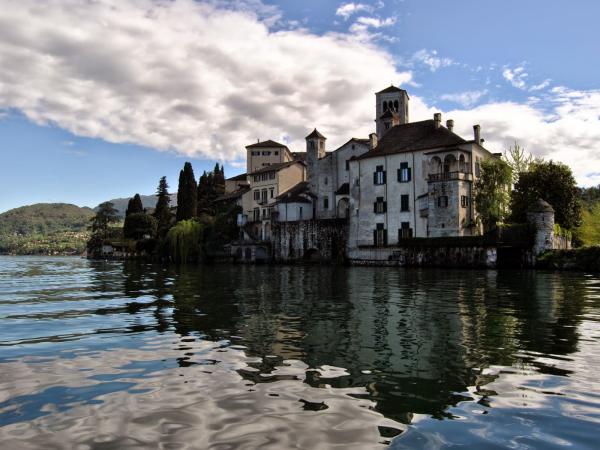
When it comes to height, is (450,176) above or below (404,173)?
below

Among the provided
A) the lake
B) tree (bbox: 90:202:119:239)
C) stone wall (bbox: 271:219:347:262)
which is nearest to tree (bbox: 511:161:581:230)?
stone wall (bbox: 271:219:347:262)

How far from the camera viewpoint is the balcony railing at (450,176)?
55438 mm

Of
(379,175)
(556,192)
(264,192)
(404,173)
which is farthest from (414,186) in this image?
(264,192)

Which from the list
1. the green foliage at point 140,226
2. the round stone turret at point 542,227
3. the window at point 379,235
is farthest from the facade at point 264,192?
the round stone turret at point 542,227

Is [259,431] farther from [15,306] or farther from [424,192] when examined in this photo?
[424,192]

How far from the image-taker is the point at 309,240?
70.4m

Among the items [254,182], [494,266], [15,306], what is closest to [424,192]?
[494,266]

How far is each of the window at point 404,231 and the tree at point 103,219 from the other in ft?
326

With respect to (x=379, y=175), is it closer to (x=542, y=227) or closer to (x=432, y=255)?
(x=432, y=255)

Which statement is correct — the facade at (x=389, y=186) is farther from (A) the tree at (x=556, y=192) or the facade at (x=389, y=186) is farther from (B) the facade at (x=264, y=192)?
(A) the tree at (x=556, y=192)

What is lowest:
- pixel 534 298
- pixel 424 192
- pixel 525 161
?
pixel 534 298

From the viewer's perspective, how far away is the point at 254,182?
3509 inches

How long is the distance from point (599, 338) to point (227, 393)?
9190mm

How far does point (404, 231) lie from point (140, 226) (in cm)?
7392
